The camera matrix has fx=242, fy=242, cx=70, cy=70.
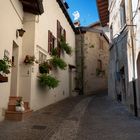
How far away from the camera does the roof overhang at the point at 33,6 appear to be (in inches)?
389

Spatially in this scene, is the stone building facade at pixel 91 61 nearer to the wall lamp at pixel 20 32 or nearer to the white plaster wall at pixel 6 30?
the wall lamp at pixel 20 32

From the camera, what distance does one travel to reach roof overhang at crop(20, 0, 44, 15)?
32.4 feet

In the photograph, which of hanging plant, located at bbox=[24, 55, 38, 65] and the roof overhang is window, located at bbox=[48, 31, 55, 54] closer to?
the roof overhang

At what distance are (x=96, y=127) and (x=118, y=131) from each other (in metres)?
0.78

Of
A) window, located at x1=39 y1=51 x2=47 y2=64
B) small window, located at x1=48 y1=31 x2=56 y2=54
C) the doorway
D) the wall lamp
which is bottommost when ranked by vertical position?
the doorway

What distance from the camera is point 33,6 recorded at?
33.0 feet

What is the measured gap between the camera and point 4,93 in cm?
793

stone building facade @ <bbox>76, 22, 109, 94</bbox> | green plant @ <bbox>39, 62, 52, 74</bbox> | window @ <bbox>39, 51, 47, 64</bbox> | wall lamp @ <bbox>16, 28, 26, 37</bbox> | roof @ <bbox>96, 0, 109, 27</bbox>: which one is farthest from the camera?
stone building facade @ <bbox>76, 22, 109, 94</bbox>

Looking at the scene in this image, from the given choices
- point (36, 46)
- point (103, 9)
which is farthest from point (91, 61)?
point (36, 46)

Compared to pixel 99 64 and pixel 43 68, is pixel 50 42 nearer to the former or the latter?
pixel 43 68

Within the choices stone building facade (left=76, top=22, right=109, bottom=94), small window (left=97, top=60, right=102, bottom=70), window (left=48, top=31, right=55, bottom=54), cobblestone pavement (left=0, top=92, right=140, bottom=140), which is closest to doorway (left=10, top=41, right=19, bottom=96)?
cobblestone pavement (left=0, top=92, right=140, bottom=140)

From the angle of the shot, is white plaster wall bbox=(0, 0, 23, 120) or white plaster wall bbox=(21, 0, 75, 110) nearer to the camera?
white plaster wall bbox=(0, 0, 23, 120)

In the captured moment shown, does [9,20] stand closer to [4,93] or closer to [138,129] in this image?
[4,93]

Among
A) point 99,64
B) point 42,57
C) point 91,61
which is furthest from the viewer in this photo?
point 99,64
